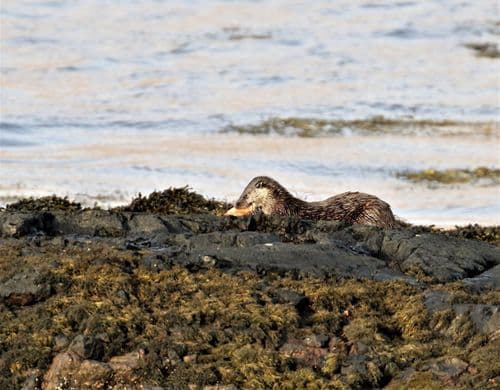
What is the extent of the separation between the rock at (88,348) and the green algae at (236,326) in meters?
0.06

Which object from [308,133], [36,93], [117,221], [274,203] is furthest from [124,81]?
[117,221]

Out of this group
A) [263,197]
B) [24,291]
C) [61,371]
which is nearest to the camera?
[61,371]

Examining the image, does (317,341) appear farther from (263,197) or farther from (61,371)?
(263,197)

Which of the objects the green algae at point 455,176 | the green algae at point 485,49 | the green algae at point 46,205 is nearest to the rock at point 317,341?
the green algae at point 46,205

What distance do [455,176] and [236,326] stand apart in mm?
20714

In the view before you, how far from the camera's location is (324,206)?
16.4 m

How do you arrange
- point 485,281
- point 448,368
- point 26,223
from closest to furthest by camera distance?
point 448,368 < point 485,281 < point 26,223

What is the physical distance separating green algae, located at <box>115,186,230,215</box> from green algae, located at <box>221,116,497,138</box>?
17662 mm

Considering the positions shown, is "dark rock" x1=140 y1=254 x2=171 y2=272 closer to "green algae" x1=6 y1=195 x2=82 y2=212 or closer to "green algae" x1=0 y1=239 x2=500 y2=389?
"green algae" x1=0 y1=239 x2=500 y2=389

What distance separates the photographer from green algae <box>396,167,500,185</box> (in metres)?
30.8

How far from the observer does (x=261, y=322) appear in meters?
11.1

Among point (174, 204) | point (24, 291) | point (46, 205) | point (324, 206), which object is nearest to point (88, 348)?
point (24, 291)

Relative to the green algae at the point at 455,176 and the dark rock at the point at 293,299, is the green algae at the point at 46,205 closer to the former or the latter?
the dark rock at the point at 293,299

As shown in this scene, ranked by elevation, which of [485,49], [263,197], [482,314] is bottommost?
[482,314]
